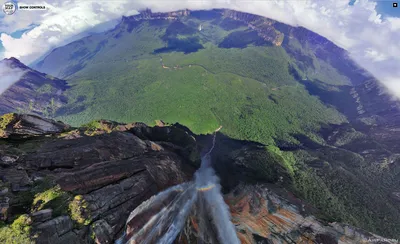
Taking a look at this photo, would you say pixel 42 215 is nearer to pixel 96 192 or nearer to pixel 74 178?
pixel 96 192

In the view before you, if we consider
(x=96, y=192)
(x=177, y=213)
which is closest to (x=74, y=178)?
(x=96, y=192)

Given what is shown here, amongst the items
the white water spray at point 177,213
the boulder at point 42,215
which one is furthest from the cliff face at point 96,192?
the white water spray at point 177,213

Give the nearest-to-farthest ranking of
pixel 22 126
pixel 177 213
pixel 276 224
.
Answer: pixel 22 126, pixel 177 213, pixel 276 224

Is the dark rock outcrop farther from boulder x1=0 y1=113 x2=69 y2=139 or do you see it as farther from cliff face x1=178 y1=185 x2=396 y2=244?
cliff face x1=178 y1=185 x2=396 y2=244

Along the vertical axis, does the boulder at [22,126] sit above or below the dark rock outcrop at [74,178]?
above

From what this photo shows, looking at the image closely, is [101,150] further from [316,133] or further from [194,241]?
[316,133]

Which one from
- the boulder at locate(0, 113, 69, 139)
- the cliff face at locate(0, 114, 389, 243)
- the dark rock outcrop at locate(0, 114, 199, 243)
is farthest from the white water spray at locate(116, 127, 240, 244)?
the boulder at locate(0, 113, 69, 139)

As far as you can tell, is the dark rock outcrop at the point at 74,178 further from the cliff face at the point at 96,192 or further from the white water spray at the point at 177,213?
the white water spray at the point at 177,213

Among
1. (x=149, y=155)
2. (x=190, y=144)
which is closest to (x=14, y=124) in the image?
(x=149, y=155)
